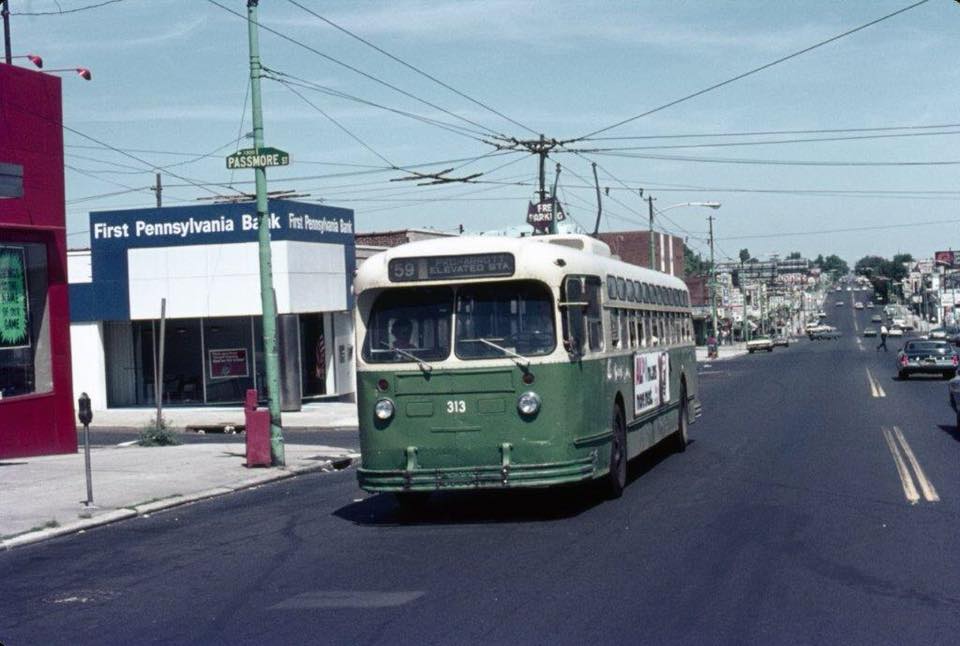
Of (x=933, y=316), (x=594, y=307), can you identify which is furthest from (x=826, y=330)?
(x=594, y=307)

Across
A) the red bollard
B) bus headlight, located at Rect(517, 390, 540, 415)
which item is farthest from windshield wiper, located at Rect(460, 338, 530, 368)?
the red bollard

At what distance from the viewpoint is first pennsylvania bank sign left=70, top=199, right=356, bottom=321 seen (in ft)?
120

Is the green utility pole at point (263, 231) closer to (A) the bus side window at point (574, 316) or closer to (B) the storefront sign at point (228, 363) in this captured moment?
Result: (A) the bus side window at point (574, 316)

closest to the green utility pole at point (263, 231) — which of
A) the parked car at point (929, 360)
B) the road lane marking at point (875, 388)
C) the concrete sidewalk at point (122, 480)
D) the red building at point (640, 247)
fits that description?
the concrete sidewalk at point (122, 480)

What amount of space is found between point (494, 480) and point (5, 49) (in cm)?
2647

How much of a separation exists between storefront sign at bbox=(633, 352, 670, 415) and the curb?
6054 millimetres

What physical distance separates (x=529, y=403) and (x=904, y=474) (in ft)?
19.9

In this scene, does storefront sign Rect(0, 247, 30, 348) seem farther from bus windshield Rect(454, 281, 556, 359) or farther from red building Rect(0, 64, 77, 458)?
bus windshield Rect(454, 281, 556, 359)

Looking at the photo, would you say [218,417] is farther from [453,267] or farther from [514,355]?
[514,355]

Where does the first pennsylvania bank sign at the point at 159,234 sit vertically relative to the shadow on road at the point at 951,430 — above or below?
above

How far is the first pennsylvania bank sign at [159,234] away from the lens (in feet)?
120

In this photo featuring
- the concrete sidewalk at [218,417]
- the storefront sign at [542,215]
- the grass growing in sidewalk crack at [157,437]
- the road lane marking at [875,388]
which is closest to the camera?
the grass growing in sidewalk crack at [157,437]

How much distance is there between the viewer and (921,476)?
622 inches

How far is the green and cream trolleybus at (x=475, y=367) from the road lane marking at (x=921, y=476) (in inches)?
151
